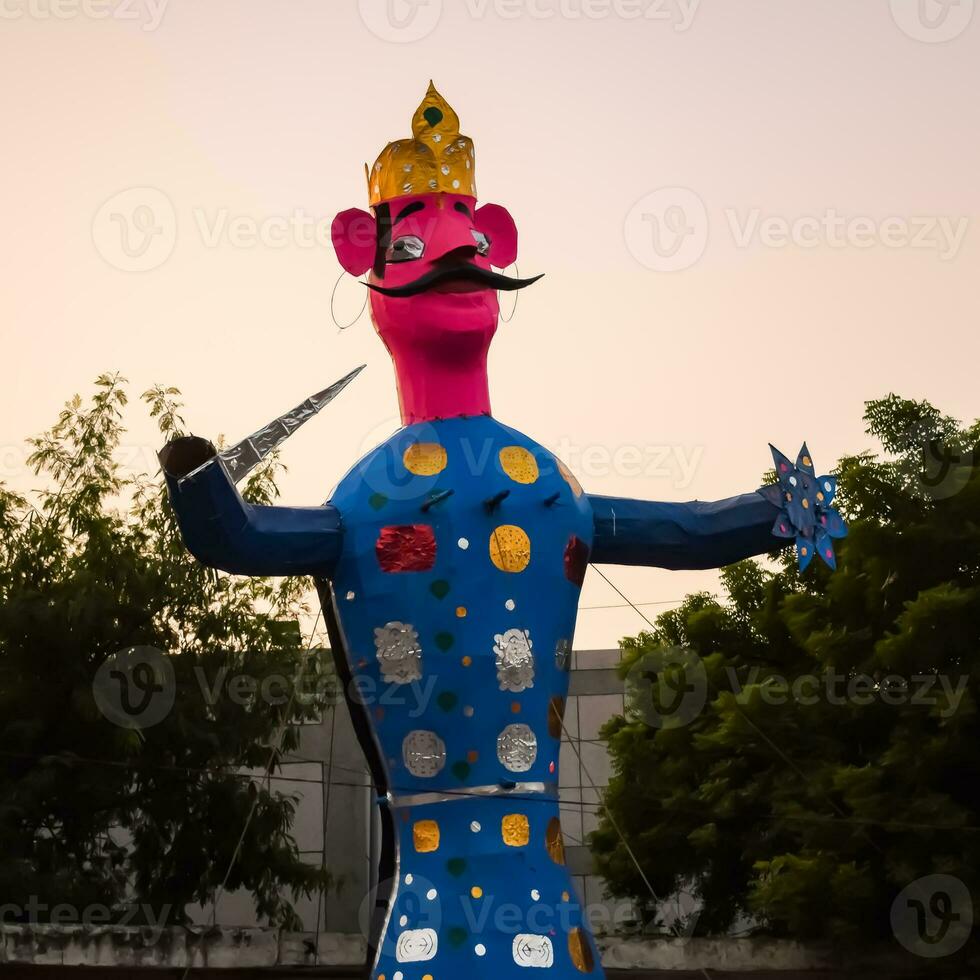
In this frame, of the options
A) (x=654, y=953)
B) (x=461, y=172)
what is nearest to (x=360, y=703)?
(x=461, y=172)

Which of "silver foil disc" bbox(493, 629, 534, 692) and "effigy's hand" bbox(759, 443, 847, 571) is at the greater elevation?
"effigy's hand" bbox(759, 443, 847, 571)

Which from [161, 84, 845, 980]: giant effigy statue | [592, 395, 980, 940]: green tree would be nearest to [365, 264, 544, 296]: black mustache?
[161, 84, 845, 980]: giant effigy statue

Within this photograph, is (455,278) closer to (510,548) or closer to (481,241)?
(481,241)

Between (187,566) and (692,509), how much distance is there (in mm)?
7623

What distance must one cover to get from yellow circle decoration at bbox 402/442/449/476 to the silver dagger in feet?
1.52

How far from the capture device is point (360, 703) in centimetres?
825

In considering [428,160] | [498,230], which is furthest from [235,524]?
[498,230]

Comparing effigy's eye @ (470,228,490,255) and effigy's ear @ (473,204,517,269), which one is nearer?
effigy's eye @ (470,228,490,255)

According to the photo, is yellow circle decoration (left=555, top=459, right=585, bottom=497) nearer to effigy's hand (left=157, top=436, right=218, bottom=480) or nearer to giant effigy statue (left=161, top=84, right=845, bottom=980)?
giant effigy statue (left=161, top=84, right=845, bottom=980)

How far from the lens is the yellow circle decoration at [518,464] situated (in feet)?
27.6

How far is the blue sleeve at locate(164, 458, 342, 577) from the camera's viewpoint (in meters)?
7.57

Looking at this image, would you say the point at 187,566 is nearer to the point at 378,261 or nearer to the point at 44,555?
the point at 44,555

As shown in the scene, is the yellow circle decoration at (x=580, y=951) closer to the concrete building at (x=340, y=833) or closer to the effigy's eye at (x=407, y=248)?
the effigy's eye at (x=407, y=248)

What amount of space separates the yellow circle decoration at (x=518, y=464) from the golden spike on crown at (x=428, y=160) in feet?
4.67
